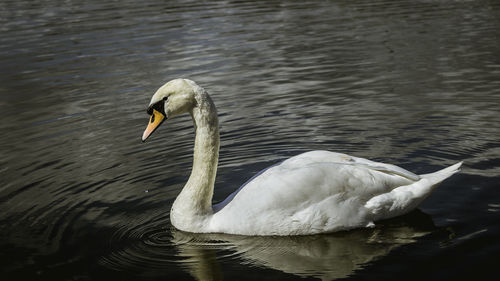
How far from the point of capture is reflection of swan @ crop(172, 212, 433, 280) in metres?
5.71

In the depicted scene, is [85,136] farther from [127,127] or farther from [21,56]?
[21,56]

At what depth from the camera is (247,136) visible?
982 centimetres

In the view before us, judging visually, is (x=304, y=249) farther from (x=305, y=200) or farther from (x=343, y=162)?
(x=343, y=162)

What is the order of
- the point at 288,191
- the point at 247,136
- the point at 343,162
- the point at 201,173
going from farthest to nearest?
the point at 247,136, the point at 201,173, the point at 343,162, the point at 288,191

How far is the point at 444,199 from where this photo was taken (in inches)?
276

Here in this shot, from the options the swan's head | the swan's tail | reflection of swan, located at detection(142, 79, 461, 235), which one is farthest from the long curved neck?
the swan's tail

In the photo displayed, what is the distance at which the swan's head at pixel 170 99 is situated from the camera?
6438mm

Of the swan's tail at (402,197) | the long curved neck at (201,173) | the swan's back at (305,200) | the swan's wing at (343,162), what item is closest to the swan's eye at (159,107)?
the long curved neck at (201,173)

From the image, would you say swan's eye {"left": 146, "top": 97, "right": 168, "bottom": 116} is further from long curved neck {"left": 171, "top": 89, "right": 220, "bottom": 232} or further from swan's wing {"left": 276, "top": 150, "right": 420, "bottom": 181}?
swan's wing {"left": 276, "top": 150, "right": 420, "bottom": 181}

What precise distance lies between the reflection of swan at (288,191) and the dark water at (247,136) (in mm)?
161

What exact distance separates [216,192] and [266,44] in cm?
1096

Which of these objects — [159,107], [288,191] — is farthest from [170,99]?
[288,191]

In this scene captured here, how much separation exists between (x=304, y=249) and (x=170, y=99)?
199cm

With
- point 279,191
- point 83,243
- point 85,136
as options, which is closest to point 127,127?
point 85,136
